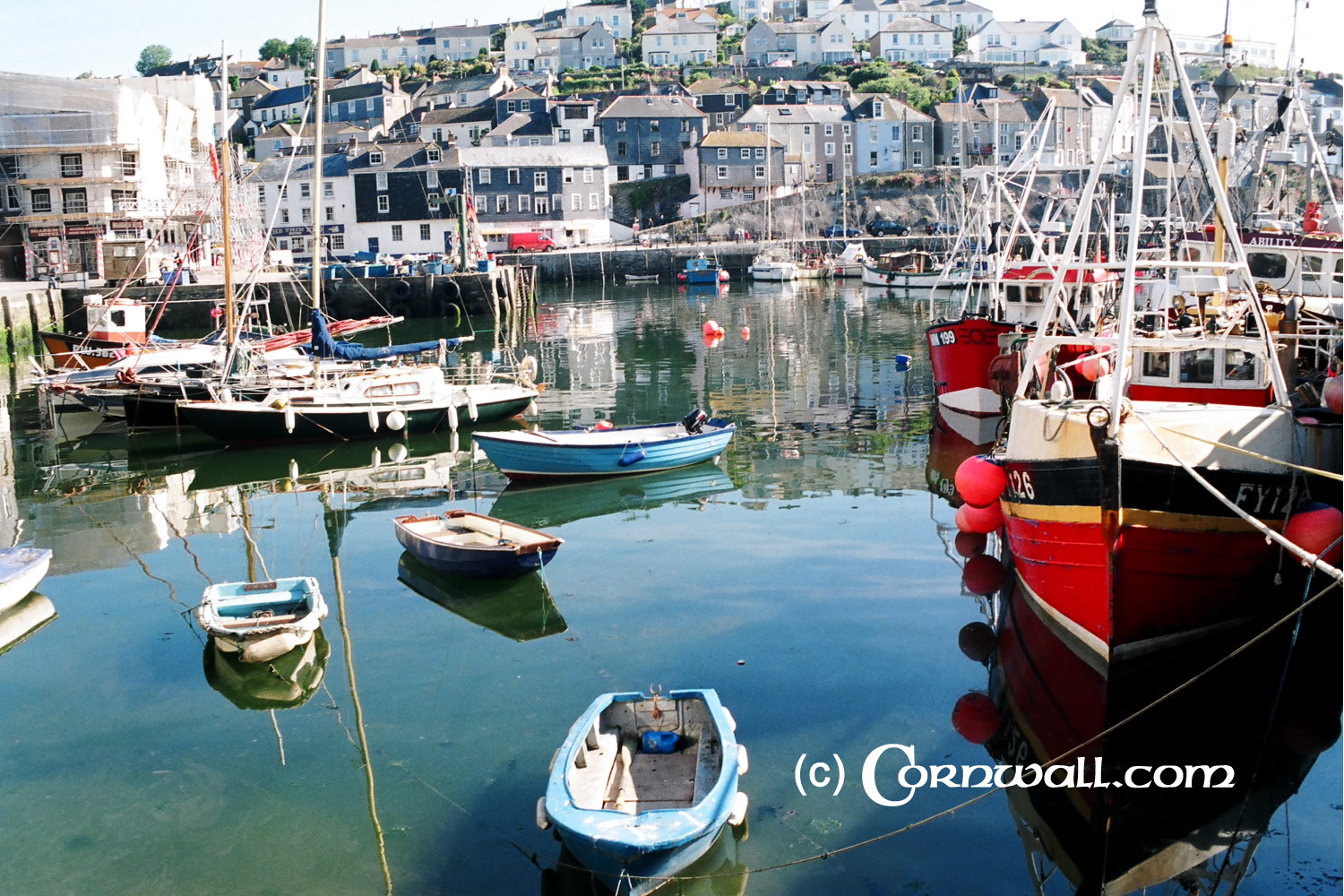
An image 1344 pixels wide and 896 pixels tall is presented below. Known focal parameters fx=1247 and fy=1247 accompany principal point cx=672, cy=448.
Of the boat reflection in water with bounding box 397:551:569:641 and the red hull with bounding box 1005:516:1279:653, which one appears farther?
the boat reflection in water with bounding box 397:551:569:641

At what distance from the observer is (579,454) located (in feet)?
79.2

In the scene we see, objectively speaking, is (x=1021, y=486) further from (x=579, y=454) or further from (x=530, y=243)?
(x=530, y=243)

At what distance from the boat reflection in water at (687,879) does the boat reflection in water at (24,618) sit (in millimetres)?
9619

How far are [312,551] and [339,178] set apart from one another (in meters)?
69.9

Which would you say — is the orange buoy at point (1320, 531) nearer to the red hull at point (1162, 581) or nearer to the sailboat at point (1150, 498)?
the sailboat at point (1150, 498)

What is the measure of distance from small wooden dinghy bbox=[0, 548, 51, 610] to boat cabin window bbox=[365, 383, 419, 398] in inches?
451

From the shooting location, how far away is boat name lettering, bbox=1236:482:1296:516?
1325 cm

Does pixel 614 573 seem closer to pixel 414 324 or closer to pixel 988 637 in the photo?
pixel 988 637

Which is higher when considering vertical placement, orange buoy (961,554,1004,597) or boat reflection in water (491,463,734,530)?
boat reflection in water (491,463,734,530)

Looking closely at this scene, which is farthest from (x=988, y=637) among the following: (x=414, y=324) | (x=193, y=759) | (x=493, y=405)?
(x=414, y=324)

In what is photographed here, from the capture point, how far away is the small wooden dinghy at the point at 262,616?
1486 cm

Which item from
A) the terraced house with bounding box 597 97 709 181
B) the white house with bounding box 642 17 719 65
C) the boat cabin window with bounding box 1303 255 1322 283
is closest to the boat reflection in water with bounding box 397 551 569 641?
the boat cabin window with bounding box 1303 255 1322 283

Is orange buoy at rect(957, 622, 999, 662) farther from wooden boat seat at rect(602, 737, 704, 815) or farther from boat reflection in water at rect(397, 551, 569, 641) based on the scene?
boat reflection in water at rect(397, 551, 569, 641)

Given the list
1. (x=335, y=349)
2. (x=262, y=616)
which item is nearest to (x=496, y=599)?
(x=262, y=616)
